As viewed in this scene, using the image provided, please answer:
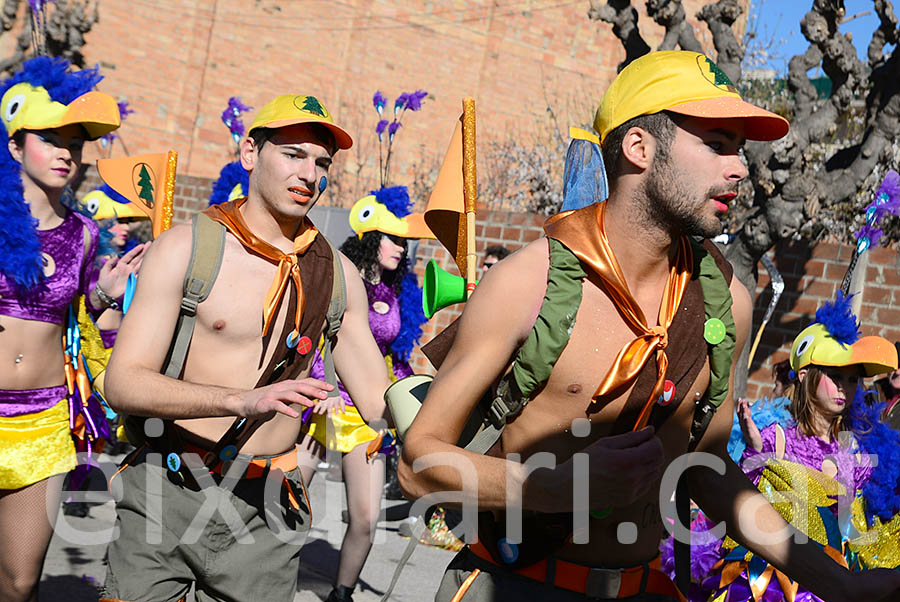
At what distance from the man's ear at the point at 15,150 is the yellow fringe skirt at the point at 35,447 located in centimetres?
106

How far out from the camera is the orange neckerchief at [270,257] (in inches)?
122

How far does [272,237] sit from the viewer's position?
130 inches

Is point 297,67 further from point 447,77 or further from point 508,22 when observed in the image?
point 508,22

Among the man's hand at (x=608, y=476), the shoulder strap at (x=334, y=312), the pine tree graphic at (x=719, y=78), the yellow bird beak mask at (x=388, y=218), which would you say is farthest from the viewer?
the yellow bird beak mask at (x=388, y=218)

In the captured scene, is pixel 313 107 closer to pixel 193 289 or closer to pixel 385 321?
pixel 193 289

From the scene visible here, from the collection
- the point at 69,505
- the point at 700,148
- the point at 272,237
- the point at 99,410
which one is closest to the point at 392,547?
the point at 69,505

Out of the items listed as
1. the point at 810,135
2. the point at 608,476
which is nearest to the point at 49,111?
the point at 608,476

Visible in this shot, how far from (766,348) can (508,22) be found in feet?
47.4

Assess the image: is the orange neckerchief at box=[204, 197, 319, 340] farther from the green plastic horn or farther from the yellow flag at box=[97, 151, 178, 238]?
the yellow flag at box=[97, 151, 178, 238]

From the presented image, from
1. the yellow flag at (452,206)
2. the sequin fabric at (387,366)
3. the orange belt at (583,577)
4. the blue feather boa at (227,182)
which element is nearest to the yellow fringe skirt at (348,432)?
the sequin fabric at (387,366)

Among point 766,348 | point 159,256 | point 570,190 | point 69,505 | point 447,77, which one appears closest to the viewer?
point 570,190

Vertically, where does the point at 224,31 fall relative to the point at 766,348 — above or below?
above

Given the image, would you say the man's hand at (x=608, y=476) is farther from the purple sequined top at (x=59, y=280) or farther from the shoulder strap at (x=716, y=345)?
the purple sequined top at (x=59, y=280)

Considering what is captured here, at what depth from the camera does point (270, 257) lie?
3184 millimetres
